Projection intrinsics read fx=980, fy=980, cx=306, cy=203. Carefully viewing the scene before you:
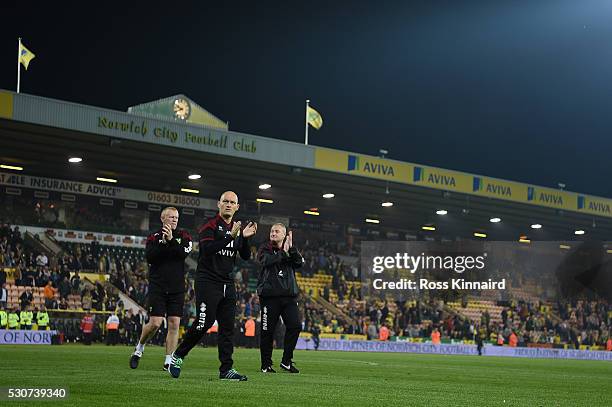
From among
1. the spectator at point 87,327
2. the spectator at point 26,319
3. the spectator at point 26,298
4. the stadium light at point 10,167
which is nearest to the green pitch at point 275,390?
the spectator at point 26,319

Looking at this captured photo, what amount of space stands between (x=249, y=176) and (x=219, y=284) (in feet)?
94.7

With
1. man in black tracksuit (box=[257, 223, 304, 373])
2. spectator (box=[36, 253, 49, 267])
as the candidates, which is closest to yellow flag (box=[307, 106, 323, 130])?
spectator (box=[36, 253, 49, 267])

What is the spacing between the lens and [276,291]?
542 inches

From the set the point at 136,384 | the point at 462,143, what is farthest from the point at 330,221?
the point at 136,384

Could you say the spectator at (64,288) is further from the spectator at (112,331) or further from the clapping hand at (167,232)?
the clapping hand at (167,232)

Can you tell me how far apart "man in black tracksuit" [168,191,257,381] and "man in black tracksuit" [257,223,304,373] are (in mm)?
2572

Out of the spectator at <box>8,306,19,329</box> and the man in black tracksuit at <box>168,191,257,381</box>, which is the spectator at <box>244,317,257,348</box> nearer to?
the spectator at <box>8,306,19,329</box>

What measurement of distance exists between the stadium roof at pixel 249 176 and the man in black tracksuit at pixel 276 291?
18.4 meters

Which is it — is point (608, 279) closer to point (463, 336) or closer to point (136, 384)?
point (463, 336)

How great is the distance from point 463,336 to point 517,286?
23.5ft

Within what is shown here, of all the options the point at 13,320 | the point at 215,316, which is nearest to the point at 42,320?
the point at 13,320

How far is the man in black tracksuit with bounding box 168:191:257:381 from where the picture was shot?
1080cm

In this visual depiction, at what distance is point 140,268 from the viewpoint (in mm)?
39938

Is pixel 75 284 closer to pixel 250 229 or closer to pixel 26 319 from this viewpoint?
pixel 26 319
